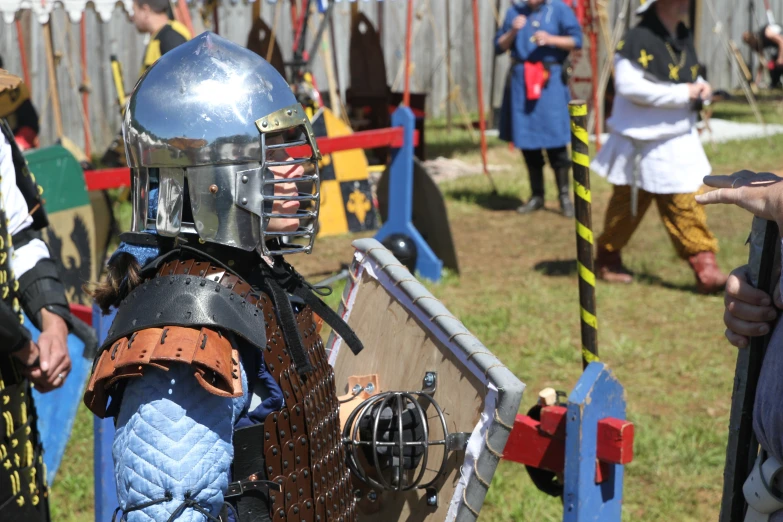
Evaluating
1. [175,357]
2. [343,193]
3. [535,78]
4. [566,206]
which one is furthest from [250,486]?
[535,78]

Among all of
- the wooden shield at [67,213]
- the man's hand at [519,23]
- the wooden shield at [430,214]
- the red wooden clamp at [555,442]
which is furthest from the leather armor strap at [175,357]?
the man's hand at [519,23]

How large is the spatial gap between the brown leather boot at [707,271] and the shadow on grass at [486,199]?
298 cm

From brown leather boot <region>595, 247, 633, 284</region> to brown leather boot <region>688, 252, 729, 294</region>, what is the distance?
51cm

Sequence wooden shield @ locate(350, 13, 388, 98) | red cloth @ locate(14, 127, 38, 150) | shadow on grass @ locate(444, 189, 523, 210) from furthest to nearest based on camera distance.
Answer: wooden shield @ locate(350, 13, 388, 98) → shadow on grass @ locate(444, 189, 523, 210) → red cloth @ locate(14, 127, 38, 150)

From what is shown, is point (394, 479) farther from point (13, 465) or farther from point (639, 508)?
point (639, 508)

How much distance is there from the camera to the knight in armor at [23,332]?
2.28 m

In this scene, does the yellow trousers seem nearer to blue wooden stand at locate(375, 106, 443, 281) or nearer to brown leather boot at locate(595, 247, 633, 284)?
brown leather boot at locate(595, 247, 633, 284)

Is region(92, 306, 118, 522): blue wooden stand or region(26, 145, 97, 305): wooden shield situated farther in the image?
region(26, 145, 97, 305): wooden shield

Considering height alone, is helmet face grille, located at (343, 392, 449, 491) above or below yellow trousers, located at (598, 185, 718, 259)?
above

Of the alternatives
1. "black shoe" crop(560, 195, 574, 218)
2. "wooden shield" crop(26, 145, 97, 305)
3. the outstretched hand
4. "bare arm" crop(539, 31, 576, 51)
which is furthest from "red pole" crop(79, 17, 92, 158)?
the outstretched hand

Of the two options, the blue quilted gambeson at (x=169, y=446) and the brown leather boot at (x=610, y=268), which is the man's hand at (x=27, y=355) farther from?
the brown leather boot at (x=610, y=268)

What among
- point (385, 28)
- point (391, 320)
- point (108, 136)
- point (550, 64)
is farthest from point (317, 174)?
point (385, 28)

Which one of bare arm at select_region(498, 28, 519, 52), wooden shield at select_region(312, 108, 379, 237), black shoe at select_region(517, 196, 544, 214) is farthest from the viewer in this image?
black shoe at select_region(517, 196, 544, 214)

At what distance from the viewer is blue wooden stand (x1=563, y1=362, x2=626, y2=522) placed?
6.93ft
